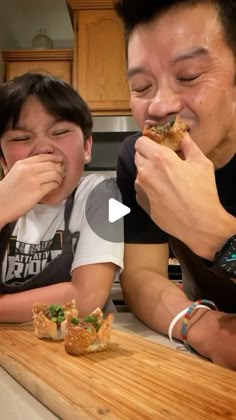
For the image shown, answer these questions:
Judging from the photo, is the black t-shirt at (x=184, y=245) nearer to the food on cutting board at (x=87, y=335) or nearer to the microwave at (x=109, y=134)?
the food on cutting board at (x=87, y=335)

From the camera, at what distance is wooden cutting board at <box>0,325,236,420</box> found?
492 millimetres

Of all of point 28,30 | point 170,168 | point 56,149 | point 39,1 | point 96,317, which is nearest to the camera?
point 170,168

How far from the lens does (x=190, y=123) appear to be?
2.43 ft

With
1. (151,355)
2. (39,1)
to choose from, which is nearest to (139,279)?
(151,355)

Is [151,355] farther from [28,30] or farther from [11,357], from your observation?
[28,30]

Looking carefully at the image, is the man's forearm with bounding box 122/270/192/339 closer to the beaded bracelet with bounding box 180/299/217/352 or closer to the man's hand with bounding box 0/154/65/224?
the beaded bracelet with bounding box 180/299/217/352

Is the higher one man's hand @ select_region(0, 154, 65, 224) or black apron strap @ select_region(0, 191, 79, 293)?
man's hand @ select_region(0, 154, 65, 224)

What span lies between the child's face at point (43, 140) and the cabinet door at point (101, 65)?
1.65 m

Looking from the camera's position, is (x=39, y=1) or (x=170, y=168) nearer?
(x=170, y=168)

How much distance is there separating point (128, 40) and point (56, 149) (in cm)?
29

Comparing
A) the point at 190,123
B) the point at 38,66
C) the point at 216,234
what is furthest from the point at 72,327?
the point at 38,66

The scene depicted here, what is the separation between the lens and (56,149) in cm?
97

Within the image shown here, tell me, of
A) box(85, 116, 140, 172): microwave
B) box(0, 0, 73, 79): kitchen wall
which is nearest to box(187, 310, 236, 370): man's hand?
box(85, 116, 140, 172): microwave

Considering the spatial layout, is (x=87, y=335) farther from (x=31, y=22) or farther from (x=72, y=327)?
(x=31, y=22)
